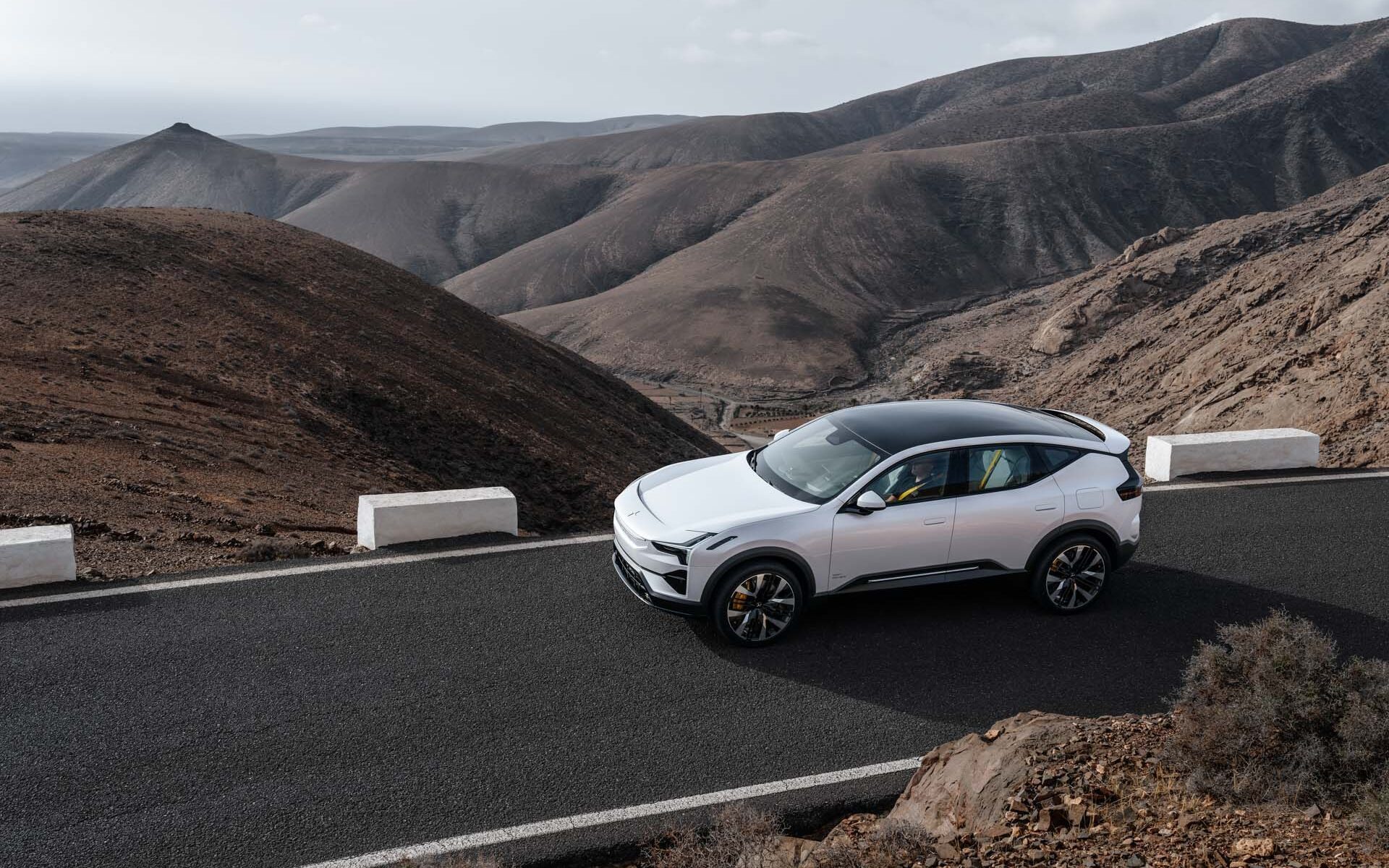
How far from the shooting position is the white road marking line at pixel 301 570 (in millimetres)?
7684

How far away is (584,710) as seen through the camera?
6355 mm

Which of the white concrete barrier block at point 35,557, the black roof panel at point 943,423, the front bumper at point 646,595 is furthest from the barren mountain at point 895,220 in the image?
the white concrete barrier block at point 35,557

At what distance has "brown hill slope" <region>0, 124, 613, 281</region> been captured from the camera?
385 ft

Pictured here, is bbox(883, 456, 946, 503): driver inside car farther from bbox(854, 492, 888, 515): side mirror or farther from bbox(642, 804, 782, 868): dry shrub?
bbox(642, 804, 782, 868): dry shrub

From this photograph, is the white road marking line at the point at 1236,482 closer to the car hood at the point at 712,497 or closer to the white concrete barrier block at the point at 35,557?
the car hood at the point at 712,497

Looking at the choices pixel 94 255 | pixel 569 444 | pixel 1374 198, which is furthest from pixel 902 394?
pixel 94 255

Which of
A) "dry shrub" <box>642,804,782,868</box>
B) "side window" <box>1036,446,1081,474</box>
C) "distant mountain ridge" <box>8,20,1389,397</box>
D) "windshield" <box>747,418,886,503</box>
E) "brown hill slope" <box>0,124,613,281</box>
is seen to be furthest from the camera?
"brown hill slope" <box>0,124,613,281</box>

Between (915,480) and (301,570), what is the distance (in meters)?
4.87

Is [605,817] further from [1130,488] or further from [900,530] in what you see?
[1130,488]

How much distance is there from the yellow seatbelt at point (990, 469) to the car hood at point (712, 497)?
1.30 m

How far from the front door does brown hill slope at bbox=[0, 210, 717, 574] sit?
5.23 meters

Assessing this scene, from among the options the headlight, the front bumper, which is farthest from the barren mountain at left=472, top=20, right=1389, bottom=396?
the headlight

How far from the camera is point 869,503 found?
7117 mm

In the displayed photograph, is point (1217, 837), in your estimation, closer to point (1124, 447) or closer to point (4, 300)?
point (1124, 447)
